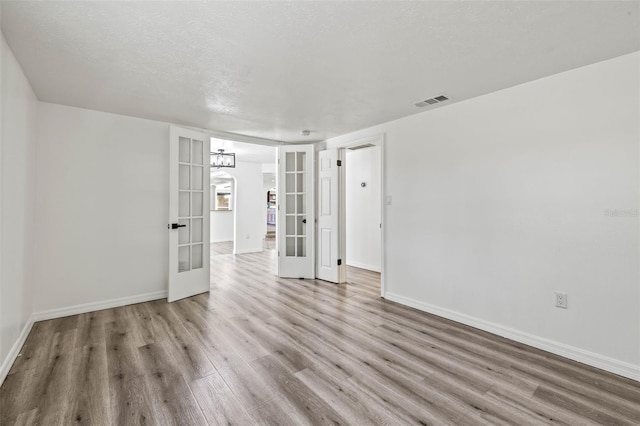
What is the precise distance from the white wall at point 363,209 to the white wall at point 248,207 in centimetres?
288

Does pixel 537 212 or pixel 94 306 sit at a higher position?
pixel 537 212

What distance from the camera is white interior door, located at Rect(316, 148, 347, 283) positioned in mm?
4641

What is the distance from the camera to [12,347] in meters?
2.26

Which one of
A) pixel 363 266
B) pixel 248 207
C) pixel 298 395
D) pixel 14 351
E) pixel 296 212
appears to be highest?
pixel 248 207

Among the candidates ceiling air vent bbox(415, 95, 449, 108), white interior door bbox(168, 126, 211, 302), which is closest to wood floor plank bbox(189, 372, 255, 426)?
white interior door bbox(168, 126, 211, 302)

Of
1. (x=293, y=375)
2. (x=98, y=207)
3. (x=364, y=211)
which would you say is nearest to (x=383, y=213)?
(x=364, y=211)

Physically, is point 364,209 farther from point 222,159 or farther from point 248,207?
point 248,207

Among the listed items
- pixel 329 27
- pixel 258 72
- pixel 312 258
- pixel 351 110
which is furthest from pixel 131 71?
pixel 312 258

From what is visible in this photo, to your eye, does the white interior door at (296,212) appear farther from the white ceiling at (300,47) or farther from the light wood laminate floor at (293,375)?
the white ceiling at (300,47)

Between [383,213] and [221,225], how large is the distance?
7.30 meters

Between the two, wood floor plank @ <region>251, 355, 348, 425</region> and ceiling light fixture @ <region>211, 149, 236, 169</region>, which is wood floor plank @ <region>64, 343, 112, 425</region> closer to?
wood floor plank @ <region>251, 355, 348, 425</region>

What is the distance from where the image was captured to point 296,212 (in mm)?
5023

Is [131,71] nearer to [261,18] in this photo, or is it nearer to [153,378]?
[261,18]

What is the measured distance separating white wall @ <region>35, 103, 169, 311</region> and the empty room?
21 mm
